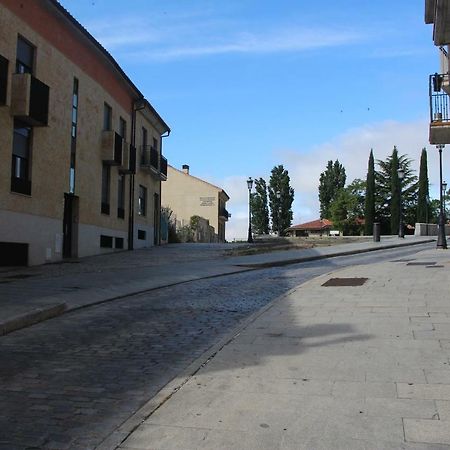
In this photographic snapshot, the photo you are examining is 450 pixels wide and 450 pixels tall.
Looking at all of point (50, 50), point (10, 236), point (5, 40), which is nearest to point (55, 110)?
point (50, 50)

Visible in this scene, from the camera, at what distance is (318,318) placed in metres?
8.86

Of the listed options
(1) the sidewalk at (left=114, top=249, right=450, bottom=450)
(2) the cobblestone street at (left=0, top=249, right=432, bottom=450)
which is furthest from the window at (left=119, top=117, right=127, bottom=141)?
(1) the sidewalk at (left=114, top=249, right=450, bottom=450)

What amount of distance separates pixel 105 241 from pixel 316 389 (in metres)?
22.5

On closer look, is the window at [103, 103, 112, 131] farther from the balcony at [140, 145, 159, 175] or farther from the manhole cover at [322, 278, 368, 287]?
the manhole cover at [322, 278, 368, 287]

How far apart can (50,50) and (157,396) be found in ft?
59.2

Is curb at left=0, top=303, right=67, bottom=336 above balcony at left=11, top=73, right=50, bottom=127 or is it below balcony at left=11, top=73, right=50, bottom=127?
below

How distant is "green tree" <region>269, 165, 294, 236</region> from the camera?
89438mm

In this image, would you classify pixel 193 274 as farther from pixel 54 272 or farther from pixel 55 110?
pixel 55 110

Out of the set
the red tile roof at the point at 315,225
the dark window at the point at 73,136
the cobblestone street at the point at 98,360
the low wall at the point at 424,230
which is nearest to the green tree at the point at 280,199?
the red tile roof at the point at 315,225

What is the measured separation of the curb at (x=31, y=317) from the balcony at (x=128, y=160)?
1838 centimetres

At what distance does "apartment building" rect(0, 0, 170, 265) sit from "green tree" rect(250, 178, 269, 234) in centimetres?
6059

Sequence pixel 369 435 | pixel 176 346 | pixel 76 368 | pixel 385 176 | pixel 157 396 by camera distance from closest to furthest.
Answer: pixel 369 435 → pixel 157 396 → pixel 76 368 → pixel 176 346 → pixel 385 176

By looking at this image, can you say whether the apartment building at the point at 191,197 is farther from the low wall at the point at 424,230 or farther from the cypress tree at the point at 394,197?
the low wall at the point at 424,230

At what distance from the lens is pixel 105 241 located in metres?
26.8
